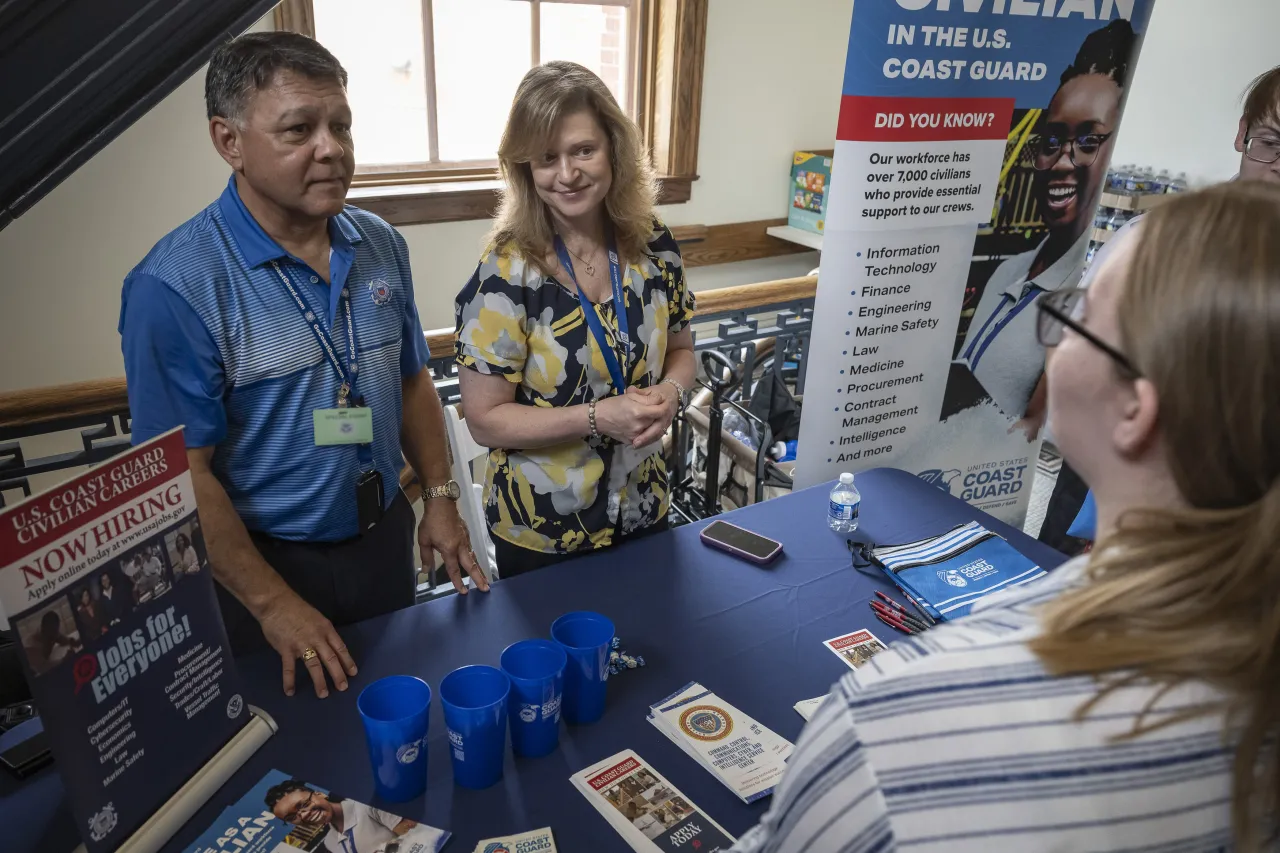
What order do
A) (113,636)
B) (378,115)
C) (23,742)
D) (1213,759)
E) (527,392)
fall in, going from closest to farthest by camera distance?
(1213,759) → (113,636) → (23,742) → (527,392) → (378,115)

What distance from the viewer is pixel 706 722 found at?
1185 mm

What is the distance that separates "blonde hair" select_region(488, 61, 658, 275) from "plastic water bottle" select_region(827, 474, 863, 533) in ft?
2.24

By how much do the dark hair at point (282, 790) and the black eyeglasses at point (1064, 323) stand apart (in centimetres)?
102

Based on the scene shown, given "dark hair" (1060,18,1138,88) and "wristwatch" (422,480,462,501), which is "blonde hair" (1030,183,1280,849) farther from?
"dark hair" (1060,18,1138,88)

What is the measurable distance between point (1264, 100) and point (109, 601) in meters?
2.39

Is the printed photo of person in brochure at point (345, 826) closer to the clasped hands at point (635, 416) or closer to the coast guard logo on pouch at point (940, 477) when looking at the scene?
the clasped hands at point (635, 416)

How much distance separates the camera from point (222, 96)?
1368 millimetres

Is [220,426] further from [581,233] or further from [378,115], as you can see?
[378,115]

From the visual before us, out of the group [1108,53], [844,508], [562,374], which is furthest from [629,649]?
[1108,53]

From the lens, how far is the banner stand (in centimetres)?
97

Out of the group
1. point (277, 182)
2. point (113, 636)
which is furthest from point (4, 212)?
point (113, 636)

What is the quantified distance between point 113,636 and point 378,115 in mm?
3513

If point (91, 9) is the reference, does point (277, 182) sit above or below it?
below

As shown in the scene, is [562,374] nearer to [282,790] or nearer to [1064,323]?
[282,790]
